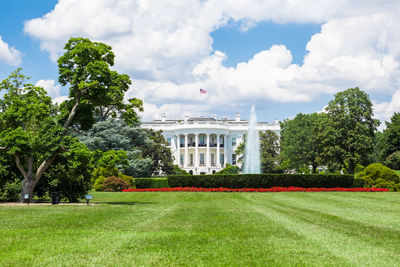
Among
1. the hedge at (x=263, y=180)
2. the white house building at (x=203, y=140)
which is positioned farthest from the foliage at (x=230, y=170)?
the hedge at (x=263, y=180)

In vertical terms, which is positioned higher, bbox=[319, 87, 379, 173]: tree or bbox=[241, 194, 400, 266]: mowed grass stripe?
bbox=[319, 87, 379, 173]: tree

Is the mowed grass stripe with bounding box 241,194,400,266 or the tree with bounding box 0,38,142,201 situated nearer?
the mowed grass stripe with bounding box 241,194,400,266

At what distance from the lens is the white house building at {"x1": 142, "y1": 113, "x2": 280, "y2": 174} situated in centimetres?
8606

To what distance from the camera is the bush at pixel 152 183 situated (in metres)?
40.7

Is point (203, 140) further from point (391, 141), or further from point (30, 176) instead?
point (30, 176)

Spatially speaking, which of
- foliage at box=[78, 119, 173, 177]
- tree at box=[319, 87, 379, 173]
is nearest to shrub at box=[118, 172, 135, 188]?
foliage at box=[78, 119, 173, 177]

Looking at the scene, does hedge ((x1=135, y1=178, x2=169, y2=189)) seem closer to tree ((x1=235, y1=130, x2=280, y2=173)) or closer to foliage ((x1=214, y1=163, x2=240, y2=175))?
foliage ((x1=214, y1=163, x2=240, y2=175))

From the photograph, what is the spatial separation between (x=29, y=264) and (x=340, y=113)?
5053 centimetres

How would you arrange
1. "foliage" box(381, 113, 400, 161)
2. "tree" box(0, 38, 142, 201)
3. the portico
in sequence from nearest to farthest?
"tree" box(0, 38, 142, 201) < "foliage" box(381, 113, 400, 161) < the portico

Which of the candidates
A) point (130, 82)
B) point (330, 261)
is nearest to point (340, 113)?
point (130, 82)

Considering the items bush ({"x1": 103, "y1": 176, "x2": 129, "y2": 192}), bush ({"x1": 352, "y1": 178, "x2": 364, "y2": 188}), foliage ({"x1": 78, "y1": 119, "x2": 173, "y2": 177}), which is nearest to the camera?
bush ({"x1": 103, "y1": 176, "x2": 129, "y2": 192})

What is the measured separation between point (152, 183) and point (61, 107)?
61.0ft

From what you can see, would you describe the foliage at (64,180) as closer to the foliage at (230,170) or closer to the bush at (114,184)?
the bush at (114,184)

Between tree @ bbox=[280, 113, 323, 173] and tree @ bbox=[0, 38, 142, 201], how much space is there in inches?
1752
